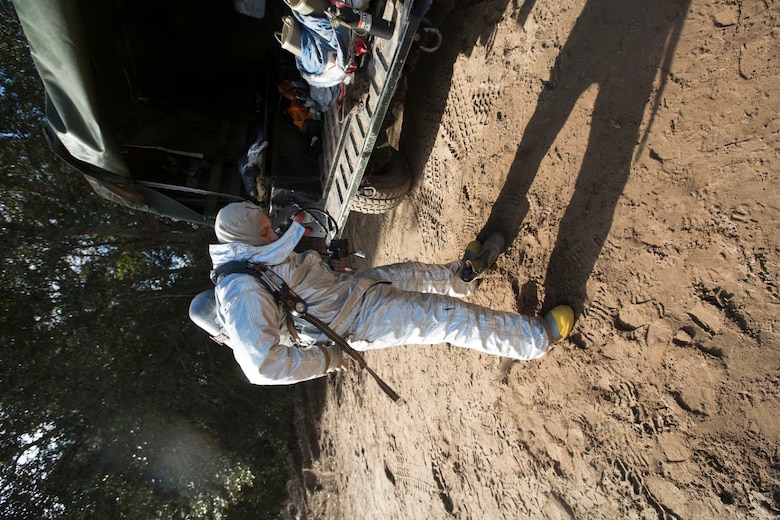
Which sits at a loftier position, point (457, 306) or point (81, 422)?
point (457, 306)

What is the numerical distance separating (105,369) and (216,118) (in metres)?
4.97

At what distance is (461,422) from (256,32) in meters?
Answer: 4.31

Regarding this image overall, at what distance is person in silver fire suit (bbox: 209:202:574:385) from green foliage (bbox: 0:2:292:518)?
226 inches

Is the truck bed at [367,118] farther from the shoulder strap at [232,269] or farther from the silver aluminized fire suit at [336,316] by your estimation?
the shoulder strap at [232,269]

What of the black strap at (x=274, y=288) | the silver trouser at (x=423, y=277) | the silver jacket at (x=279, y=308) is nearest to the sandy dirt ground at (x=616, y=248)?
the silver trouser at (x=423, y=277)

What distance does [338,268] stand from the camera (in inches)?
126

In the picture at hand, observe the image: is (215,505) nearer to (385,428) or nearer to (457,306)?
(385,428)

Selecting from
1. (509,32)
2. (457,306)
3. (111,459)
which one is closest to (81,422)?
(111,459)

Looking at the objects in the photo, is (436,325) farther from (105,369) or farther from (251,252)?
(105,369)

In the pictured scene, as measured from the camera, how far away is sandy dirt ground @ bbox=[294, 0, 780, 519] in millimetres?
2217

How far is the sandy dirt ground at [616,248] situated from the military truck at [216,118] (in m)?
0.91

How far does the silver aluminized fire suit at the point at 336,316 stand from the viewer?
2367 millimetres

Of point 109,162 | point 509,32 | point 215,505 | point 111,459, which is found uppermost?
point 509,32

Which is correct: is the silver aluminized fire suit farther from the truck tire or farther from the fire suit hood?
the truck tire
